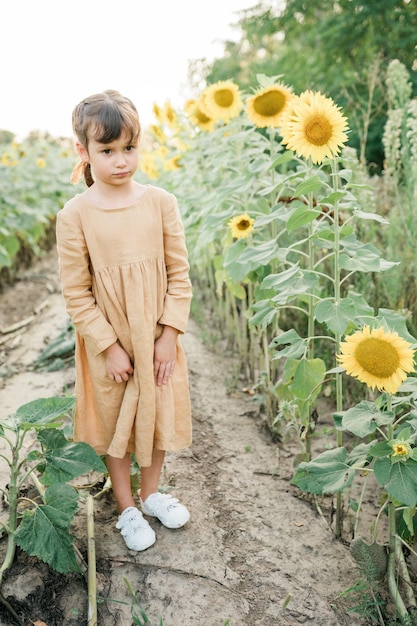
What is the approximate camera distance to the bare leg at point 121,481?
6.40ft

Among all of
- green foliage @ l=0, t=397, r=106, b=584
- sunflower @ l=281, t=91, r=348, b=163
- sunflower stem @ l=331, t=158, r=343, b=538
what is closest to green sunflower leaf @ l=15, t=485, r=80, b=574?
green foliage @ l=0, t=397, r=106, b=584

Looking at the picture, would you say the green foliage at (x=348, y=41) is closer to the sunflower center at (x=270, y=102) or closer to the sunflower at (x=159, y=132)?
the sunflower at (x=159, y=132)

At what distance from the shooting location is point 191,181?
3.80 metres

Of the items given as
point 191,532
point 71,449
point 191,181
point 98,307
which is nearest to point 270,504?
point 191,532

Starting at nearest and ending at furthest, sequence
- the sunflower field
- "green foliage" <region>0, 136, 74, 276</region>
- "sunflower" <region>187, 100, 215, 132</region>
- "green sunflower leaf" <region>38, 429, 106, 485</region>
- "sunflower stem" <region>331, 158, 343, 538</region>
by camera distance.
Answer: the sunflower field, "green sunflower leaf" <region>38, 429, 106, 485</region>, "sunflower stem" <region>331, 158, 343, 538</region>, "sunflower" <region>187, 100, 215, 132</region>, "green foliage" <region>0, 136, 74, 276</region>

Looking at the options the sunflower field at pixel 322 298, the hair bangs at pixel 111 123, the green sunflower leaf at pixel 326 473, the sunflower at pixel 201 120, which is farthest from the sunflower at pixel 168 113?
the green sunflower leaf at pixel 326 473

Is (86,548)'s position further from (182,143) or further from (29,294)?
(29,294)

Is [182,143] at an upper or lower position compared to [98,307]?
upper

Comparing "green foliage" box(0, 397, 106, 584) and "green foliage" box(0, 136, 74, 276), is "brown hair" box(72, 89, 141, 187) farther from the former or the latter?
"green foliage" box(0, 136, 74, 276)

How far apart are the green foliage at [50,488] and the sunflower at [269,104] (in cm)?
126

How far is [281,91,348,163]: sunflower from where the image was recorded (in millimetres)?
1702

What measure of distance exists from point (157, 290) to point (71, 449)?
1.72 ft

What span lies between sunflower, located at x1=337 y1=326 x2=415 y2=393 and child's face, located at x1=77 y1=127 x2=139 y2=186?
78 centimetres

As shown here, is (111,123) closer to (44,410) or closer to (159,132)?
(44,410)
